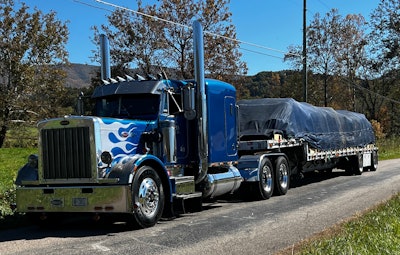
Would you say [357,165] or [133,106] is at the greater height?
[133,106]

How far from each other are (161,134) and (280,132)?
5.94 metres

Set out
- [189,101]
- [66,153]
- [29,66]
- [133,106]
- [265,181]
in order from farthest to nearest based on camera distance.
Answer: [29,66]
[265,181]
[189,101]
[133,106]
[66,153]

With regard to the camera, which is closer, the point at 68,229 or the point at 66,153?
the point at 66,153

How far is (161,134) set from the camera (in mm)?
9602

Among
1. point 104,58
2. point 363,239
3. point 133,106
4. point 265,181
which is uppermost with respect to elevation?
point 104,58

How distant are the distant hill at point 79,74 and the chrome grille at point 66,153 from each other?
27756 millimetres

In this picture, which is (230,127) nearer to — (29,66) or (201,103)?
(201,103)

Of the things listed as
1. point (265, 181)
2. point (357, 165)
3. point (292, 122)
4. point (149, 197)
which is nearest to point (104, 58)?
point (149, 197)

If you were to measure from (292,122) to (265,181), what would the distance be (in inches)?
111

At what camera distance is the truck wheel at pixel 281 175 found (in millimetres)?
13781

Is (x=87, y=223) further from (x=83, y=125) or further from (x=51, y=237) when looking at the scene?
(x=83, y=125)

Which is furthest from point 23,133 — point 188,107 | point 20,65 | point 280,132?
point 188,107

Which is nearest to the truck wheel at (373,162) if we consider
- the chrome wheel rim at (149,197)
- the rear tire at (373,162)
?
the rear tire at (373,162)

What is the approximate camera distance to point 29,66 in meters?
38.2
